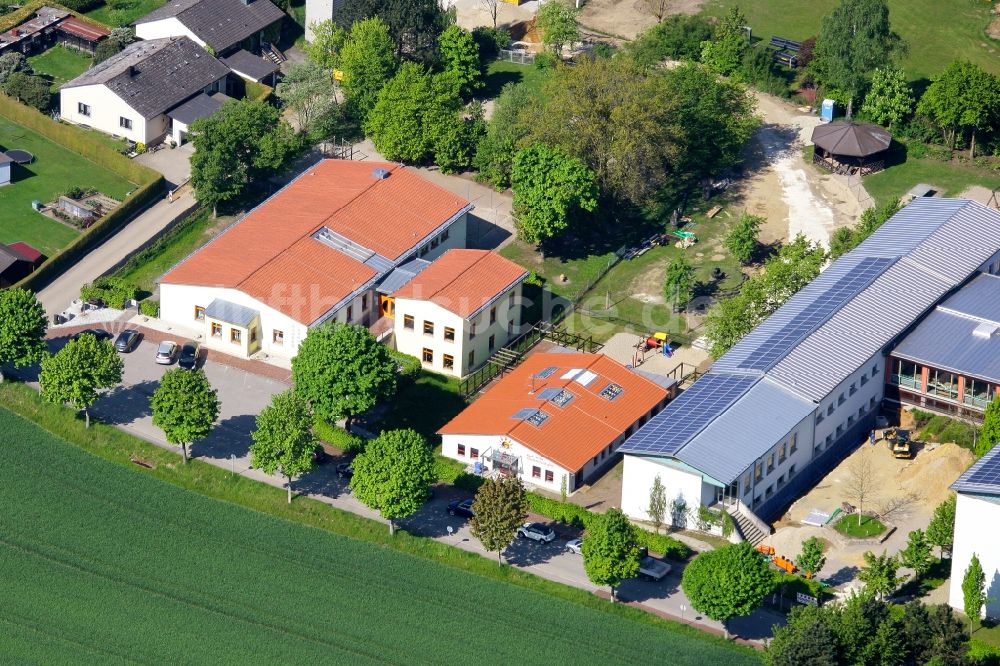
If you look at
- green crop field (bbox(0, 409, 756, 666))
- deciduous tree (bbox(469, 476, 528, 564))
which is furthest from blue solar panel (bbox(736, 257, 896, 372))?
green crop field (bbox(0, 409, 756, 666))

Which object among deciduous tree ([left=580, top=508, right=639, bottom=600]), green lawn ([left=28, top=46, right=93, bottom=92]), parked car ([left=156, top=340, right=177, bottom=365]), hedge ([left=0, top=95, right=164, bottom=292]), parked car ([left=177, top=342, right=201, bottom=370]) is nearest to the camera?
deciduous tree ([left=580, top=508, right=639, bottom=600])

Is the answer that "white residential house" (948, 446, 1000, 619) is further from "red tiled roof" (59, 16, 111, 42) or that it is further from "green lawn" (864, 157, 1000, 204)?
"red tiled roof" (59, 16, 111, 42)

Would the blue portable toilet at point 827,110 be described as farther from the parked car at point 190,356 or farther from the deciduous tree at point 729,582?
the deciduous tree at point 729,582

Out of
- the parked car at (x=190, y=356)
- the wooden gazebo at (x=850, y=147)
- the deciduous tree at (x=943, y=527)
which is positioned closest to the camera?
the deciduous tree at (x=943, y=527)

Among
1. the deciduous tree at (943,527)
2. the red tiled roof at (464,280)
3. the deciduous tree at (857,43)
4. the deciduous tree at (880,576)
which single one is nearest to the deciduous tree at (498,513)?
the deciduous tree at (880,576)

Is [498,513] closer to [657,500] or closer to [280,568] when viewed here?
[657,500]

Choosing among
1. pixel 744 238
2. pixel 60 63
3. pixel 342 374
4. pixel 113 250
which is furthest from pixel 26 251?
pixel 744 238
